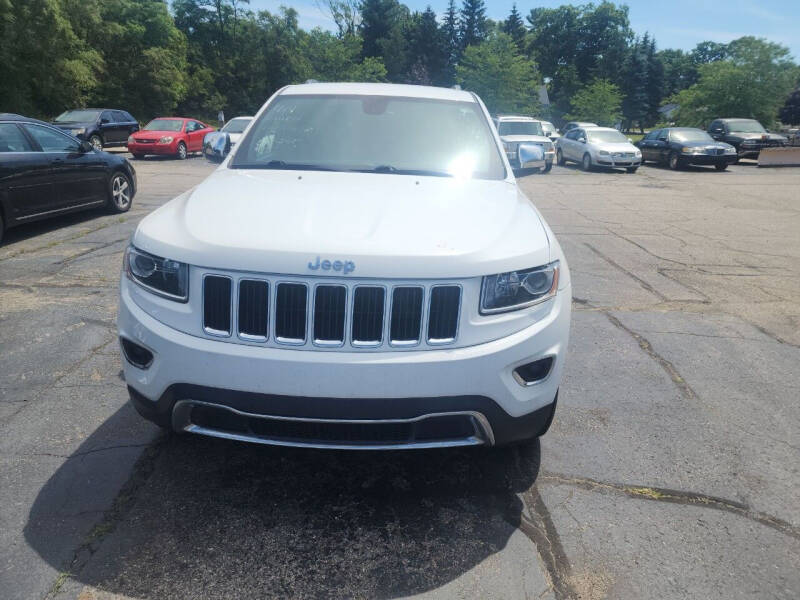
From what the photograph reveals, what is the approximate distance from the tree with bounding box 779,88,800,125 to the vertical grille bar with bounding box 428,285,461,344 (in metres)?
72.8

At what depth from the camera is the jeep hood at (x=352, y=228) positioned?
94.0 inches

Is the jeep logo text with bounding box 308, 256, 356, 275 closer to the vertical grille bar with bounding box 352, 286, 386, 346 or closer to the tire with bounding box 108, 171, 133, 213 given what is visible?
the vertical grille bar with bounding box 352, 286, 386, 346

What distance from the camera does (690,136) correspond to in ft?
77.9

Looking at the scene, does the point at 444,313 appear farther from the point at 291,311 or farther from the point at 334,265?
the point at 291,311

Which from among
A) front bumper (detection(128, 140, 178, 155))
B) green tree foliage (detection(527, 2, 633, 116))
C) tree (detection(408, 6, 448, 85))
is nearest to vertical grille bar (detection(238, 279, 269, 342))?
front bumper (detection(128, 140, 178, 155))

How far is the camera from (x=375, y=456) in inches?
123

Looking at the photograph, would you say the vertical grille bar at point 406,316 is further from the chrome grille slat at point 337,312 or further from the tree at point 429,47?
the tree at point 429,47

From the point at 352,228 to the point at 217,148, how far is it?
2.36 metres

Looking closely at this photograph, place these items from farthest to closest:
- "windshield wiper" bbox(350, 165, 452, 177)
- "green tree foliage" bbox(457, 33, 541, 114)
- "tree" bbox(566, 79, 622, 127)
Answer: "tree" bbox(566, 79, 622, 127) → "green tree foliage" bbox(457, 33, 541, 114) → "windshield wiper" bbox(350, 165, 452, 177)

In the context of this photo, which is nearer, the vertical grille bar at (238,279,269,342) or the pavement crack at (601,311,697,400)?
the vertical grille bar at (238,279,269,342)

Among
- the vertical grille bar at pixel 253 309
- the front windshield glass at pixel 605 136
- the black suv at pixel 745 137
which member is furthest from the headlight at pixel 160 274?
the black suv at pixel 745 137

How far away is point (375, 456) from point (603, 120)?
175 feet

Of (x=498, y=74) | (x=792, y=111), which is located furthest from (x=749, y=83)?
(x=792, y=111)

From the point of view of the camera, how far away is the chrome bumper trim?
7.75 feet
